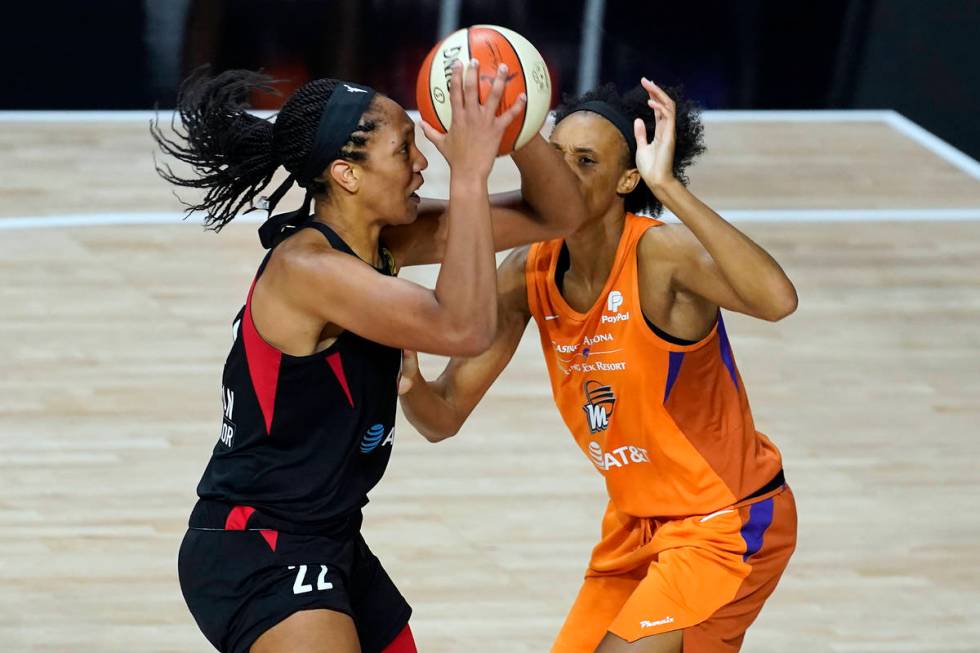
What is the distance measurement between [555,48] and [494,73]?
315 inches

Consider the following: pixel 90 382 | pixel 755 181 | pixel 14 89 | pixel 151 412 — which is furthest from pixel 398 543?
pixel 14 89

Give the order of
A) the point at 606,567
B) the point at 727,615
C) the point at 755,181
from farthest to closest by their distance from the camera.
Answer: the point at 755,181
the point at 606,567
the point at 727,615

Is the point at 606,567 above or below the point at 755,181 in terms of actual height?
above

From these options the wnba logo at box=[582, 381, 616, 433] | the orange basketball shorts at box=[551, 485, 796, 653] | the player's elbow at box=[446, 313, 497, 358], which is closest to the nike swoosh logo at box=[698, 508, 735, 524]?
the orange basketball shorts at box=[551, 485, 796, 653]

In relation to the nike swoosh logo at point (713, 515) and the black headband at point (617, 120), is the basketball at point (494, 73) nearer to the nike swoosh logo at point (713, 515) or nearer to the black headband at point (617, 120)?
the black headband at point (617, 120)

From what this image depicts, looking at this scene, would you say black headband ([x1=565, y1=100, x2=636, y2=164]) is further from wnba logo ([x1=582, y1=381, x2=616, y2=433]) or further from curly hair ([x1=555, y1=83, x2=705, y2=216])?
wnba logo ([x1=582, y1=381, x2=616, y2=433])

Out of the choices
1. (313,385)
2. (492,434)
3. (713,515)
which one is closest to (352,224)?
(313,385)

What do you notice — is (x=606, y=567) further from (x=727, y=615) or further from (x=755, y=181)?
(x=755, y=181)

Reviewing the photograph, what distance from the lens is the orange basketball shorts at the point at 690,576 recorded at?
125 inches

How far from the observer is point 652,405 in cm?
327

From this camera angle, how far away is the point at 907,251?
7629 mm

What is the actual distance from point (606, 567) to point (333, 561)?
77 cm

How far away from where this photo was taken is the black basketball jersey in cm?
288

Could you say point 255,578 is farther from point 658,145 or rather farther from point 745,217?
point 745,217
